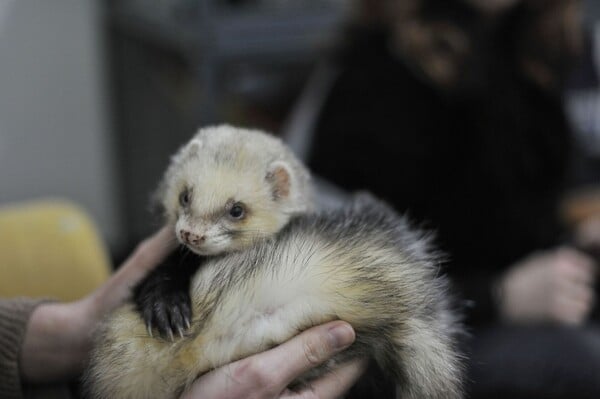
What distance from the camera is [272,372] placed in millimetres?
596

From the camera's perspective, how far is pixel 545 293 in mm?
1171

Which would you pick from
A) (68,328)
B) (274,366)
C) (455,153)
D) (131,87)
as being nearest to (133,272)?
(68,328)

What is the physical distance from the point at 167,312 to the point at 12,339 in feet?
0.83

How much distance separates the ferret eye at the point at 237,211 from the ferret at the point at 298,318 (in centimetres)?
7

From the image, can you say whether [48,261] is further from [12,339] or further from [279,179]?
[279,179]

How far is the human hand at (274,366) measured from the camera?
588 millimetres

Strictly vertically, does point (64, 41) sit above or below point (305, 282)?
above

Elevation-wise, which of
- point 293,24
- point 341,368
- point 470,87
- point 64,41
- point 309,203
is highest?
point 64,41

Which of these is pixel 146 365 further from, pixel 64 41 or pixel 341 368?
pixel 64 41

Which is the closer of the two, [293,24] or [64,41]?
[293,24]

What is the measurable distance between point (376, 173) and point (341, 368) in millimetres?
584

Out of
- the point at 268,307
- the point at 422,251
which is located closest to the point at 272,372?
the point at 268,307

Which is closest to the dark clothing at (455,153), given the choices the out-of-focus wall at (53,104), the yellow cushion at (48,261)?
the yellow cushion at (48,261)

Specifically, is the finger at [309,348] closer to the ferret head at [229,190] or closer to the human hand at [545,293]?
the ferret head at [229,190]
